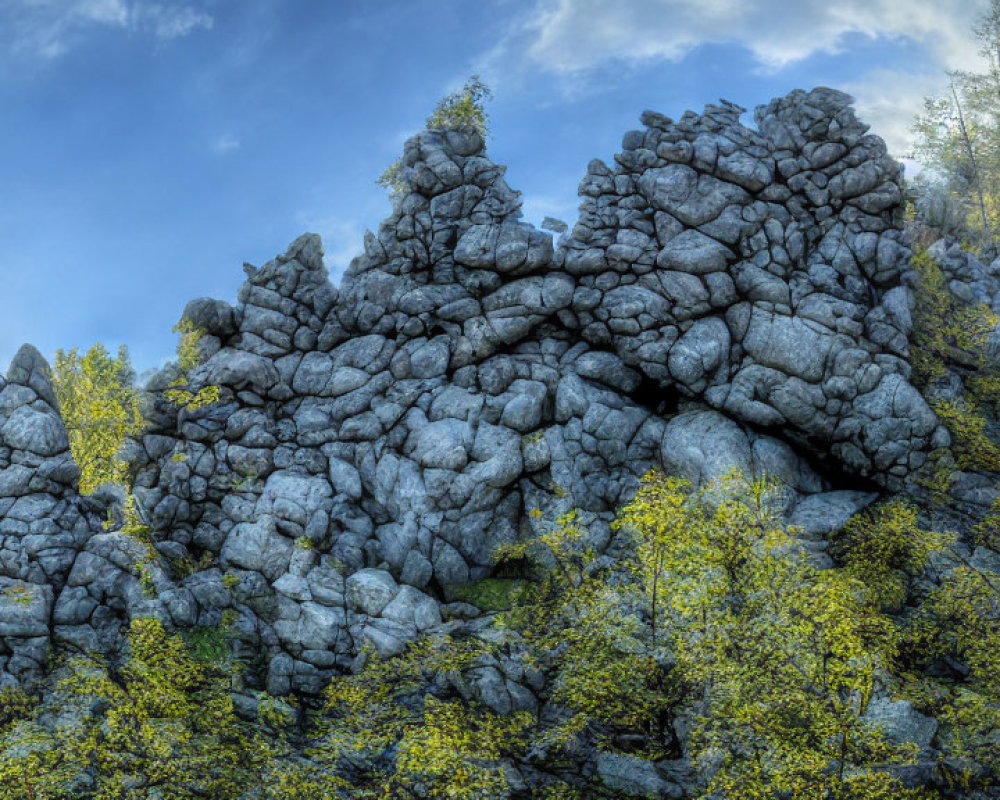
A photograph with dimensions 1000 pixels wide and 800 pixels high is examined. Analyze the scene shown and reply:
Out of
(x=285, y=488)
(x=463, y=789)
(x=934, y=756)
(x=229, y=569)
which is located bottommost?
(x=934, y=756)

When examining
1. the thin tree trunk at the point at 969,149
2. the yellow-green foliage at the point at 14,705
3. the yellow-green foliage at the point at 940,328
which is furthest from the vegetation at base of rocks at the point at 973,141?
the yellow-green foliage at the point at 14,705

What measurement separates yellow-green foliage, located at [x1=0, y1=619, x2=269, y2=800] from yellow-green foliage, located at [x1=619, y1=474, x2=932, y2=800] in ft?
61.4

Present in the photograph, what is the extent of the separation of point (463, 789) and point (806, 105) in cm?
4650

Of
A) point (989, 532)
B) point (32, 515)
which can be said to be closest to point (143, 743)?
point (32, 515)

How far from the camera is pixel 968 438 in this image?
39.7 meters

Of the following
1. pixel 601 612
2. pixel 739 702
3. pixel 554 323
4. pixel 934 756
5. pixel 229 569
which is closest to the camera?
pixel 739 702

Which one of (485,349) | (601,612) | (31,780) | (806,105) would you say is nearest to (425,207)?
(485,349)

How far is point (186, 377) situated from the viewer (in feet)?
147

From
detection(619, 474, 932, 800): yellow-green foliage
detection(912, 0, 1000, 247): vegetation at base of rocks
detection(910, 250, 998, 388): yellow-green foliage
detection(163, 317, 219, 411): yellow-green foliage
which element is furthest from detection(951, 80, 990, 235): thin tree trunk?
detection(163, 317, 219, 411): yellow-green foliage

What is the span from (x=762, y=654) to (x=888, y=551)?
53.7 ft

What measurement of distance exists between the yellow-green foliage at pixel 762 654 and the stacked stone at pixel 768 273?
46.1ft

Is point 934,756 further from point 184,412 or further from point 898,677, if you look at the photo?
point 184,412

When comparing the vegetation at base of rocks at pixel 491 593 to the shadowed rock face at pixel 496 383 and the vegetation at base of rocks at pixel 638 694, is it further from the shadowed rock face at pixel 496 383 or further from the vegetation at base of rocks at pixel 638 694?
the vegetation at base of rocks at pixel 638 694

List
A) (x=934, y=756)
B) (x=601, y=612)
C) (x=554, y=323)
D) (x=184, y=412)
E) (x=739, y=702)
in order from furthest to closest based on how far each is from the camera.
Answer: (x=554, y=323)
(x=184, y=412)
(x=601, y=612)
(x=934, y=756)
(x=739, y=702)
